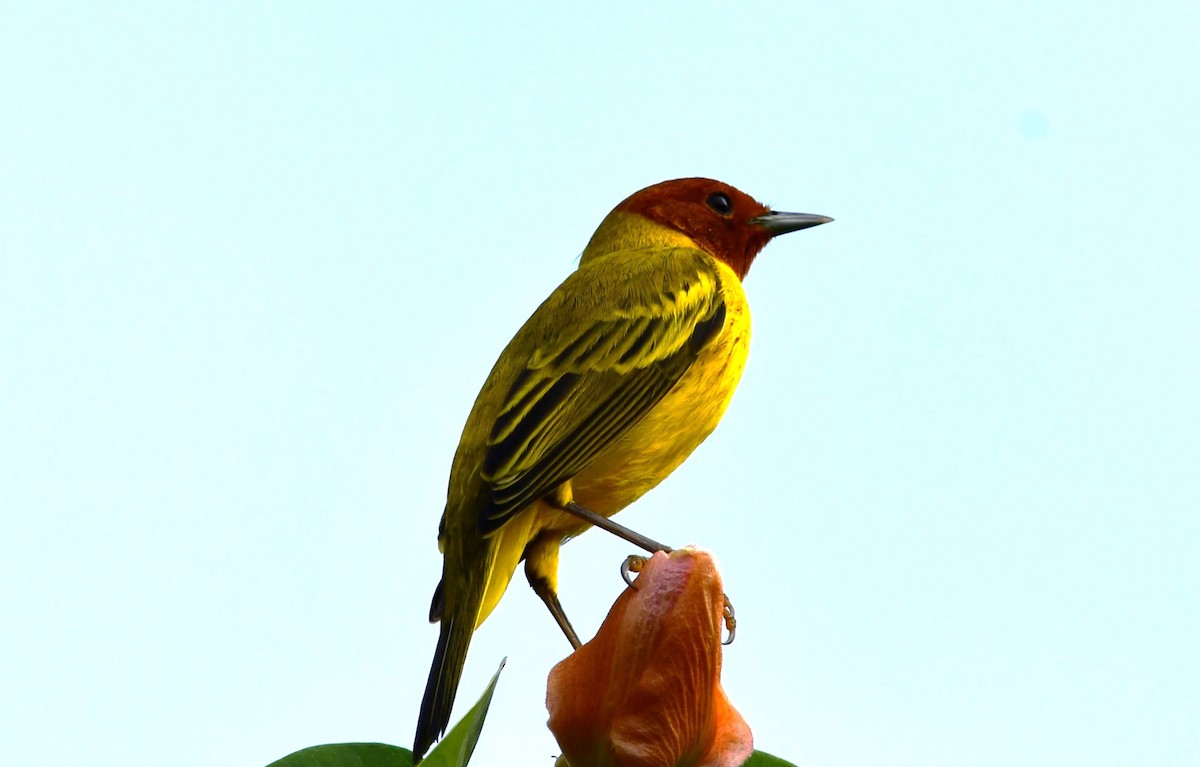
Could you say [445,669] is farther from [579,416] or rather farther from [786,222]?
[786,222]

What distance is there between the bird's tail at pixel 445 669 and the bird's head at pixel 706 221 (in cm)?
236

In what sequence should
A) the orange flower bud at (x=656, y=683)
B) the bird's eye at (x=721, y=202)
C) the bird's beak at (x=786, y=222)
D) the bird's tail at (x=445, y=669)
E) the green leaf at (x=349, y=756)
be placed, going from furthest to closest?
the bird's eye at (x=721, y=202), the bird's beak at (x=786, y=222), the bird's tail at (x=445, y=669), the green leaf at (x=349, y=756), the orange flower bud at (x=656, y=683)

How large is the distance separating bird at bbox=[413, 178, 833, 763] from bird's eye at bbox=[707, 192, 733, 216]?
31.0 inches

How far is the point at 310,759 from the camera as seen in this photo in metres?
2.82

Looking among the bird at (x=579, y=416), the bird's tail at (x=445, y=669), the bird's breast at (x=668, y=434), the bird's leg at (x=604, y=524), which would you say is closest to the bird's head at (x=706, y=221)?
the bird at (x=579, y=416)

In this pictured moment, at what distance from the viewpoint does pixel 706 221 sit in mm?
6121

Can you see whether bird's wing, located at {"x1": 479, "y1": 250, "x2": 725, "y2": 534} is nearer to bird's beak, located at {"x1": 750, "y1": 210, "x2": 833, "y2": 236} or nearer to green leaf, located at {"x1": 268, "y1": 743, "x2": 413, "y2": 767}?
bird's beak, located at {"x1": 750, "y1": 210, "x2": 833, "y2": 236}

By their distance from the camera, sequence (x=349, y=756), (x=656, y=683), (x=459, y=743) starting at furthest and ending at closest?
(x=349, y=756) → (x=656, y=683) → (x=459, y=743)

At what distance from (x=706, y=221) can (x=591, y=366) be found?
1.73 metres

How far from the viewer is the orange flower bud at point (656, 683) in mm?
2553

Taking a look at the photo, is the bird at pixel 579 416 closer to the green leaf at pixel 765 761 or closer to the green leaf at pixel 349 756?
the green leaf at pixel 349 756

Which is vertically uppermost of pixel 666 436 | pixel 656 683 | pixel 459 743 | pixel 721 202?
pixel 721 202

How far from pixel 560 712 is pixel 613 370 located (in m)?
2.12

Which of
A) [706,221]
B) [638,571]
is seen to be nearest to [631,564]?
[638,571]
